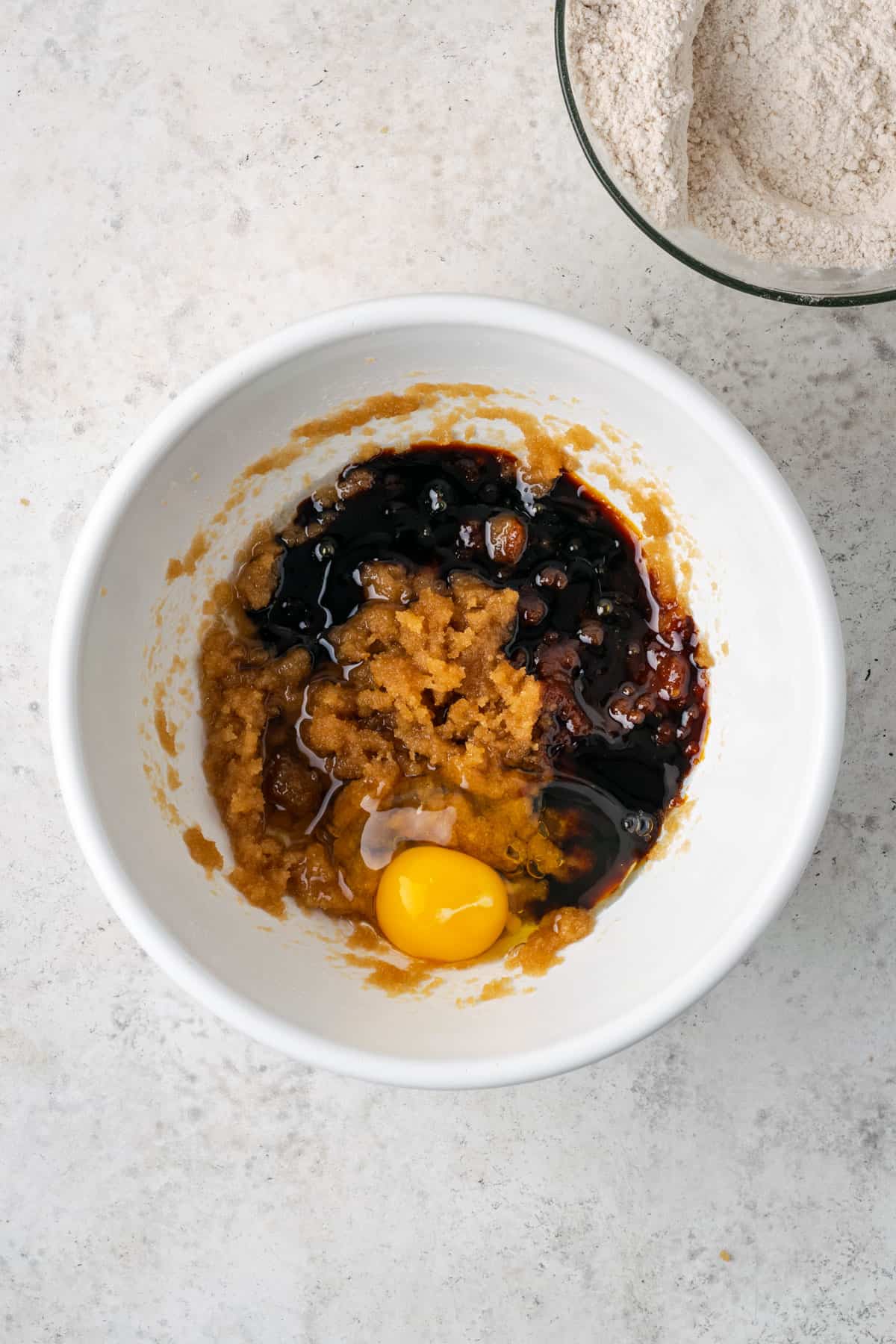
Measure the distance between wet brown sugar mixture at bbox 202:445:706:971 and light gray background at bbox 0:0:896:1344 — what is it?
0.29 meters

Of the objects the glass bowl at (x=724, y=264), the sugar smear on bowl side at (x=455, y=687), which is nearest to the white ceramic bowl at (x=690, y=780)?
the sugar smear on bowl side at (x=455, y=687)

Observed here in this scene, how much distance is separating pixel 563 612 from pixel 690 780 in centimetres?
26

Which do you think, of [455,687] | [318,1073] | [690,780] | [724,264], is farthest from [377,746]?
[724,264]

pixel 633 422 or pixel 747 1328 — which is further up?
pixel 633 422

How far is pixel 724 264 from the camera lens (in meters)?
1.27

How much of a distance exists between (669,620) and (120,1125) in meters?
1.06

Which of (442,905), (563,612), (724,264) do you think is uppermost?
(724,264)

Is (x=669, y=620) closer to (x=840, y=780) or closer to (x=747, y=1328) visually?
(x=840, y=780)

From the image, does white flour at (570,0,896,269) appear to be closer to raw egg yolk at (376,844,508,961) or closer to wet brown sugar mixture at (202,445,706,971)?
wet brown sugar mixture at (202,445,706,971)

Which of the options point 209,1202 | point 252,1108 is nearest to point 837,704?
point 252,1108

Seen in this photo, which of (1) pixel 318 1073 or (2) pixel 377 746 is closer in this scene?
(2) pixel 377 746

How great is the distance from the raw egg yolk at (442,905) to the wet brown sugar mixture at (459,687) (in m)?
0.03

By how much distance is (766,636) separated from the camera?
119cm

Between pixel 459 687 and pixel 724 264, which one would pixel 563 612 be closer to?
pixel 459 687
